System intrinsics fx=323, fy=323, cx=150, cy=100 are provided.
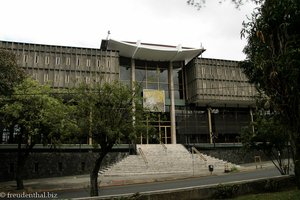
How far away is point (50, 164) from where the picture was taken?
3041 cm

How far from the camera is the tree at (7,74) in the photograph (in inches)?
792

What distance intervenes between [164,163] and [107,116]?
20.3m

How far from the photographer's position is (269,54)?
10.7 metres

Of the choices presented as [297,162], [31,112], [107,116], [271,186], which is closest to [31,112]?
[31,112]

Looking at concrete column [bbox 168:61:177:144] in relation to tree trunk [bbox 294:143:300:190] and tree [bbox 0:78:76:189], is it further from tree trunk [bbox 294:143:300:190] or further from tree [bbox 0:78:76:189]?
tree trunk [bbox 294:143:300:190]

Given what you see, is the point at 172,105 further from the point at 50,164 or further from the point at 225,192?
the point at 225,192

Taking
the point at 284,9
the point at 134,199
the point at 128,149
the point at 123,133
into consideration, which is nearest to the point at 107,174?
the point at 128,149

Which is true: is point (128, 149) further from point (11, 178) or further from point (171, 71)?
point (171, 71)

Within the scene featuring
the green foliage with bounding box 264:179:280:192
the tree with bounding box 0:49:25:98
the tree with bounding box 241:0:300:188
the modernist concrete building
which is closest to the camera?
the tree with bounding box 241:0:300:188

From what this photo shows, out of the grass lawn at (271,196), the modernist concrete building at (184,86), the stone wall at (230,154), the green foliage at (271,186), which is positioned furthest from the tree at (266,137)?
the modernist concrete building at (184,86)

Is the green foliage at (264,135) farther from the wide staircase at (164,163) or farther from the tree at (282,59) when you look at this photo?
the wide staircase at (164,163)

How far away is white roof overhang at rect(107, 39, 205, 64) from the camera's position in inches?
1633

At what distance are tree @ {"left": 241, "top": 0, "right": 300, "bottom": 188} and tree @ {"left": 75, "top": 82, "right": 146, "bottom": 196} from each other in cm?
550

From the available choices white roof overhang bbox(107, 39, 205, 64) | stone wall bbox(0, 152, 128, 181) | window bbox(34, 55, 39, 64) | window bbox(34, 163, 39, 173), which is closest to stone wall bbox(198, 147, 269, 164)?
stone wall bbox(0, 152, 128, 181)
